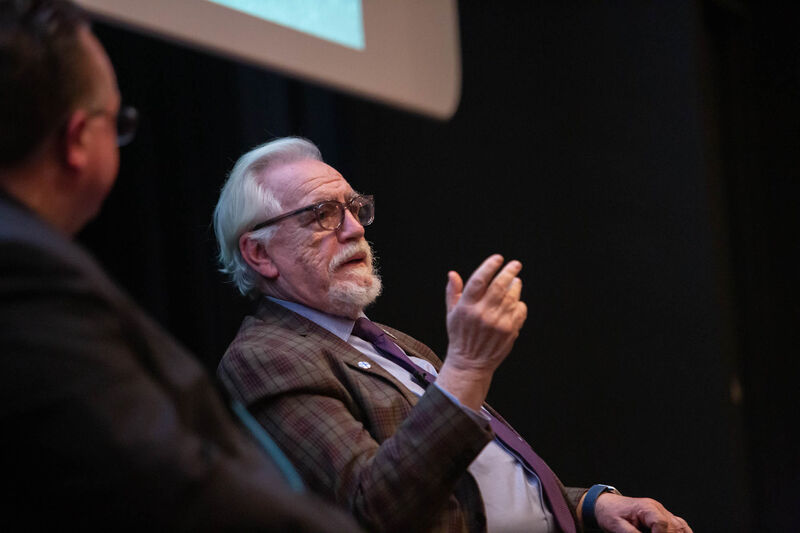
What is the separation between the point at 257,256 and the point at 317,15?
0.56 metres

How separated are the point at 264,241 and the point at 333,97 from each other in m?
0.81

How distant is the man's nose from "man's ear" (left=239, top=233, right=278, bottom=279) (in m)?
0.17

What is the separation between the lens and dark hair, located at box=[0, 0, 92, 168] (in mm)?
743

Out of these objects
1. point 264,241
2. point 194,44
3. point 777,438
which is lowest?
point 777,438

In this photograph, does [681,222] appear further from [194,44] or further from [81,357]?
[81,357]

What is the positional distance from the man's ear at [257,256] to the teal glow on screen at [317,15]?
1.64 ft

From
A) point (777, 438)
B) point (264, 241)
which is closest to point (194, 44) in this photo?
point (264, 241)

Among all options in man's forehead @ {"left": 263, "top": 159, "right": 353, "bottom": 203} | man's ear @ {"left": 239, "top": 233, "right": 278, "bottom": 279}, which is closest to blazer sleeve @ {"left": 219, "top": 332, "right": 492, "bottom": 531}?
man's ear @ {"left": 239, "top": 233, "right": 278, "bottom": 279}

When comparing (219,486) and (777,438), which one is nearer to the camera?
(219,486)

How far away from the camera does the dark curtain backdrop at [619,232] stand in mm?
2824

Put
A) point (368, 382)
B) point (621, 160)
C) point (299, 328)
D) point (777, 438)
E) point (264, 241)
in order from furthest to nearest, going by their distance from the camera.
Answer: point (777, 438), point (621, 160), point (264, 241), point (299, 328), point (368, 382)

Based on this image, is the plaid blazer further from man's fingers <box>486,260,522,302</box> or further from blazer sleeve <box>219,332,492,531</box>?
man's fingers <box>486,260,522,302</box>

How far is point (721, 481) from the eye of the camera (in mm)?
3025

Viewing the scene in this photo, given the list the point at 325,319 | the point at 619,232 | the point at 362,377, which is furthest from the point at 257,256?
the point at 619,232
